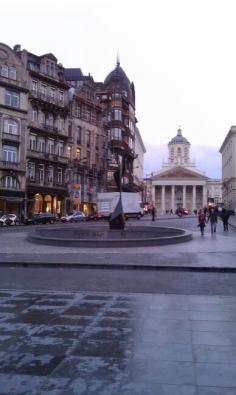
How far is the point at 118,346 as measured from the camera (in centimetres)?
638

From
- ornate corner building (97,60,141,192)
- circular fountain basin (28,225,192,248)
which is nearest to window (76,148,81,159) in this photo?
ornate corner building (97,60,141,192)

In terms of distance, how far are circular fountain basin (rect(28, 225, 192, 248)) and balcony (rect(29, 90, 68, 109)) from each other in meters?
37.8

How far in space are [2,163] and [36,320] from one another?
50649 millimetres

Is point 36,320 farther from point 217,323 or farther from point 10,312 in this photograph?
point 217,323

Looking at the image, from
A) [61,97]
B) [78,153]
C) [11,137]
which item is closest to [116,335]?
[11,137]

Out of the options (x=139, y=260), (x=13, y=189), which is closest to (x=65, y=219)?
(x=13, y=189)

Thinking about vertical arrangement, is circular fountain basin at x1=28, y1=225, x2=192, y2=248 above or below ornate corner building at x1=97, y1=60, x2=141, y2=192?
below

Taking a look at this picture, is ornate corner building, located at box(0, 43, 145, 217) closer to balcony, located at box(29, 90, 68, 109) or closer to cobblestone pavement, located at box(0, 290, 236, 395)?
balcony, located at box(29, 90, 68, 109)

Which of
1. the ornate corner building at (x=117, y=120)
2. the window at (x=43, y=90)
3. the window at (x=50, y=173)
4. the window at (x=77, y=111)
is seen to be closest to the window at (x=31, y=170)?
the window at (x=50, y=173)

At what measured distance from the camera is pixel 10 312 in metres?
8.55

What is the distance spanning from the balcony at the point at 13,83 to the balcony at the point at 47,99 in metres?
1.71

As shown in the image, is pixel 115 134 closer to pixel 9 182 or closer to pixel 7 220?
pixel 9 182

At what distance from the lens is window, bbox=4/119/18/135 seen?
5845 centimetres

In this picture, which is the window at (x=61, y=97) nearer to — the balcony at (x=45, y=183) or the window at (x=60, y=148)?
the window at (x=60, y=148)
